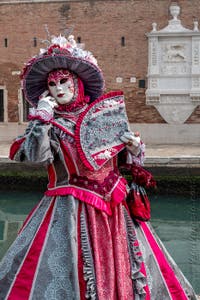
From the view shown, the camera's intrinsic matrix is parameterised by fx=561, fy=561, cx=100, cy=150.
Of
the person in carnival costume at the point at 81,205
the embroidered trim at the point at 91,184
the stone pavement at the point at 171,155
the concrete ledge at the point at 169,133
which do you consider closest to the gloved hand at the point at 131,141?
the person in carnival costume at the point at 81,205

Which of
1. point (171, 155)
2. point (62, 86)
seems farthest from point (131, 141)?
point (171, 155)

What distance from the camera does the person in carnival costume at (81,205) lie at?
2082mm

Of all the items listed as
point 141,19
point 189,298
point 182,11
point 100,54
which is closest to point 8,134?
point 100,54

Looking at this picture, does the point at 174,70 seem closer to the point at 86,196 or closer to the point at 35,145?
the point at 86,196

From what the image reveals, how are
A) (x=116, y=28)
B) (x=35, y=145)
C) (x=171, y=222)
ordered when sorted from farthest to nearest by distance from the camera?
(x=116, y=28) < (x=171, y=222) < (x=35, y=145)

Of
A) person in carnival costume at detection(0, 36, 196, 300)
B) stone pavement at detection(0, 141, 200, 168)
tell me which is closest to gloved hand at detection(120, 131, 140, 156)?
person in carnival costume at detection(0, 36, 196, 300)

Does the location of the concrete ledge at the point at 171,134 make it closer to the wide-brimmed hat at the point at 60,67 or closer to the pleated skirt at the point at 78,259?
the wide-brimmed hat at the point at 60,67

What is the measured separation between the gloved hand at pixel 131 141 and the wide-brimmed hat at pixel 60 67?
261 mm

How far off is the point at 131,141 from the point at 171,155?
6.57 meters

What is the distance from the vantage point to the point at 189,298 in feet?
7.81

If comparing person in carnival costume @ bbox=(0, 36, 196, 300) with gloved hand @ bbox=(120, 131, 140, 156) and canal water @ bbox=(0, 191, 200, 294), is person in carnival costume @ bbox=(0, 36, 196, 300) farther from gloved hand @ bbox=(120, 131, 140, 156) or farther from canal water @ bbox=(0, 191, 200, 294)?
canal water @ bbox=(0, 191, 200, 294)

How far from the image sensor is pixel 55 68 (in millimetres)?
2289

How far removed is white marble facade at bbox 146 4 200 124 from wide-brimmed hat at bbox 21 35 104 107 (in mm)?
8545

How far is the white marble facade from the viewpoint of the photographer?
421 inches
